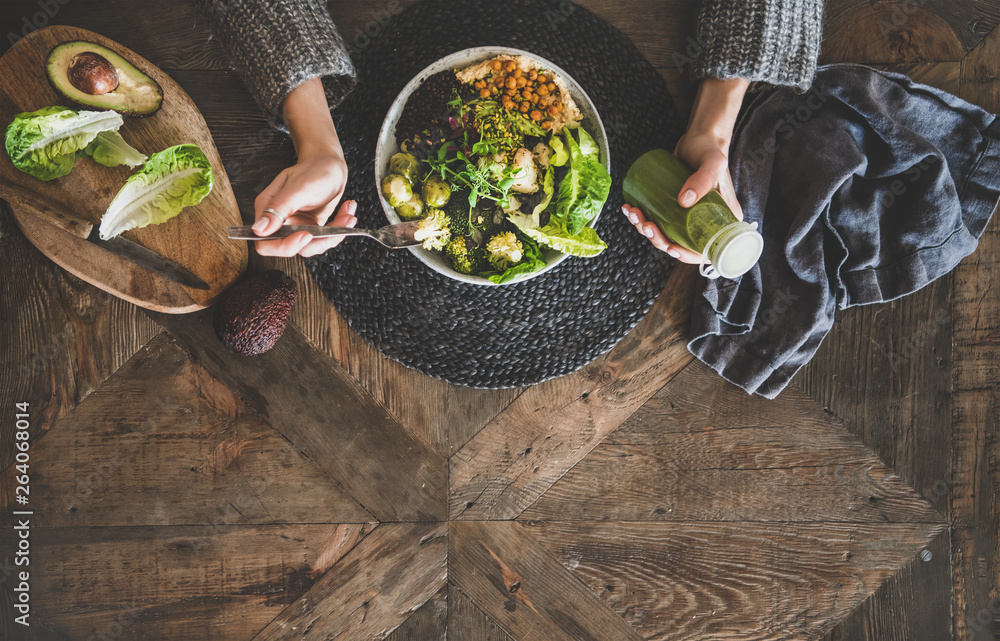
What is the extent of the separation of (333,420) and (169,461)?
0.38 metres

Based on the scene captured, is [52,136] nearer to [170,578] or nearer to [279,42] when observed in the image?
[279,42]

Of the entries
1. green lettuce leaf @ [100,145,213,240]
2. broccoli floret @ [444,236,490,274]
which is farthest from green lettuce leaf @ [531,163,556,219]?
green lettuce leaf @ [100,145,213,240]

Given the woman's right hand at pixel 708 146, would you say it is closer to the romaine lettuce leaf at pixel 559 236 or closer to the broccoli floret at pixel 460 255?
the romaine lettuce leaf at pixel 559 236

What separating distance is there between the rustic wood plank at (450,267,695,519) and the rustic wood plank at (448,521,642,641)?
0.05 m

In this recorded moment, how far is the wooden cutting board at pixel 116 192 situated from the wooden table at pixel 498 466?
0.25 ft

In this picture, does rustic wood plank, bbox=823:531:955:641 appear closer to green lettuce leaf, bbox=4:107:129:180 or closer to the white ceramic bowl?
the white ceramic bowl

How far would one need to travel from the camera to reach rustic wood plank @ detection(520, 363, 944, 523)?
51.6 inches

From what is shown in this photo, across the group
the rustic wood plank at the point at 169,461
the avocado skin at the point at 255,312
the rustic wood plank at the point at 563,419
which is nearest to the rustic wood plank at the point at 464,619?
the rustic wood plank at the point at 563,419

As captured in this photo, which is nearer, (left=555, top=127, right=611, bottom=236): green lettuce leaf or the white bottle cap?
the white bottle cap

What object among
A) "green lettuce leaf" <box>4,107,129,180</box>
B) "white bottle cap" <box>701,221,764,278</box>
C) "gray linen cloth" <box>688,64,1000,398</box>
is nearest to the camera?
"white bottle cap" <box>701,221,764,278</box>

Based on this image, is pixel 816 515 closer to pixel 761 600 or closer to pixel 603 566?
pixel 761 600

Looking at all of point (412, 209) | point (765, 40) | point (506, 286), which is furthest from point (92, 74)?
point (765, 40)

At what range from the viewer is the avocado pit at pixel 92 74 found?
113cm

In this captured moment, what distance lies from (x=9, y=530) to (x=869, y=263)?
6.47 ft
